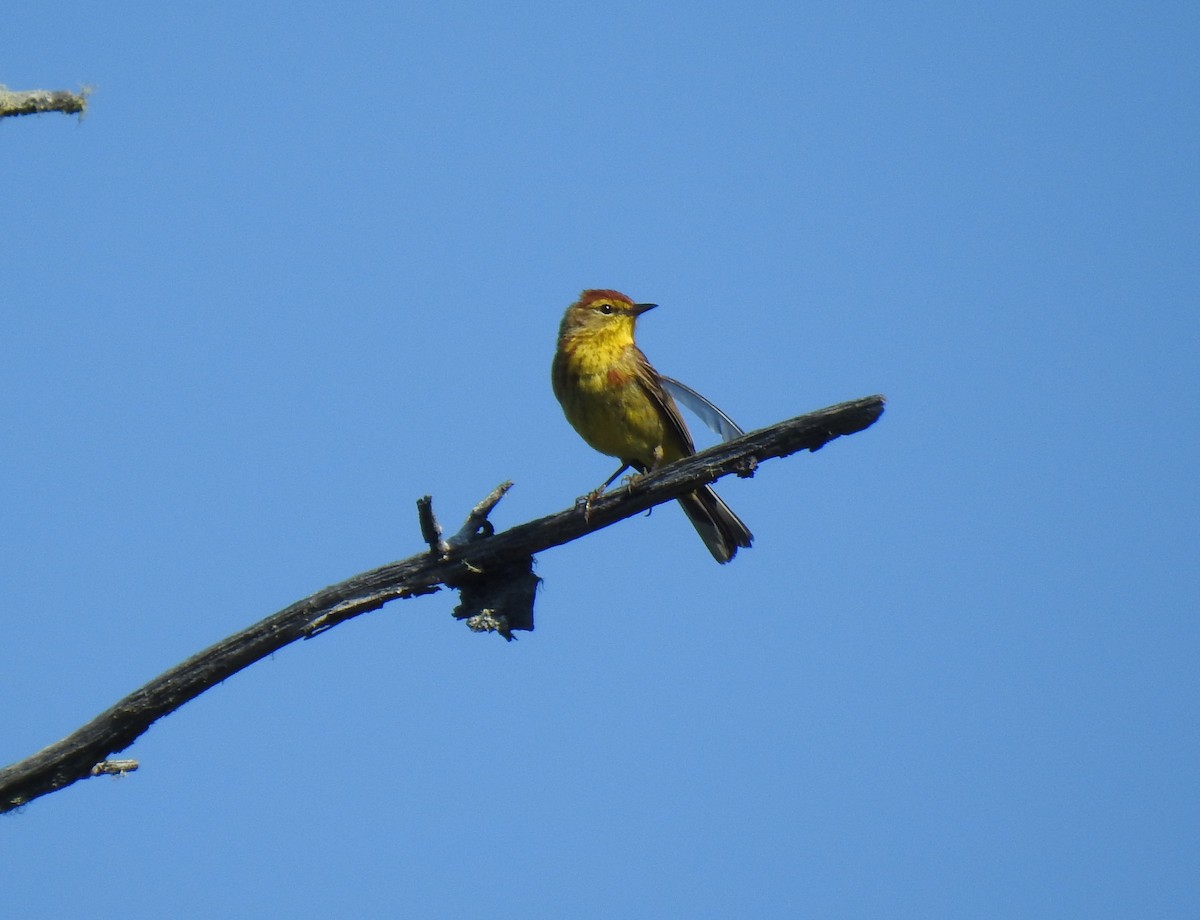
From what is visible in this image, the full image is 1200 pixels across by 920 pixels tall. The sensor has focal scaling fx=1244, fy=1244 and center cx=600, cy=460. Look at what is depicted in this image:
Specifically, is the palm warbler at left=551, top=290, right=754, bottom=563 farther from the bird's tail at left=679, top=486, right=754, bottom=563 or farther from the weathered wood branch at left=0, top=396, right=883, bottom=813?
the weathered wood branch at left=0, top=396, right=883, bottom=813

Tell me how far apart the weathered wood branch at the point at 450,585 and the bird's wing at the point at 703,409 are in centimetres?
100

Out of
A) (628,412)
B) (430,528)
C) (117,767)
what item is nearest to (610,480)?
(628,412)

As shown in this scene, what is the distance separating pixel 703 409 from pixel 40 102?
157 inches

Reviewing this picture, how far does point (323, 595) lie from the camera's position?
232 inches

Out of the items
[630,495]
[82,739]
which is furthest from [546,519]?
[82,739]

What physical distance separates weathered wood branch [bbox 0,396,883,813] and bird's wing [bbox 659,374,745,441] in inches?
39.4

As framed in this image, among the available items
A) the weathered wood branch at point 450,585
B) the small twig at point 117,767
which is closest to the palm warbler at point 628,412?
the weathered wood branch at point 450,585

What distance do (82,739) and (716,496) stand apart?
4098 mm

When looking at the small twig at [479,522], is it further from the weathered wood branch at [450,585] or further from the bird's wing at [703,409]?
the bird's wing at [703,409]

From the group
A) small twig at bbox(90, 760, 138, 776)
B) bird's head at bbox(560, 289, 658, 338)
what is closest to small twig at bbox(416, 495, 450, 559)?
small twig at bbox(90, 760, 138, 776)

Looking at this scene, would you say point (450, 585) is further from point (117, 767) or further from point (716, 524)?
point (716, 524)

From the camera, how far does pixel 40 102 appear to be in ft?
17.9

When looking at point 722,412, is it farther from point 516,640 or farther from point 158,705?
point 158,705

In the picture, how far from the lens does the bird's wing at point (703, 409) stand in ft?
24.0
